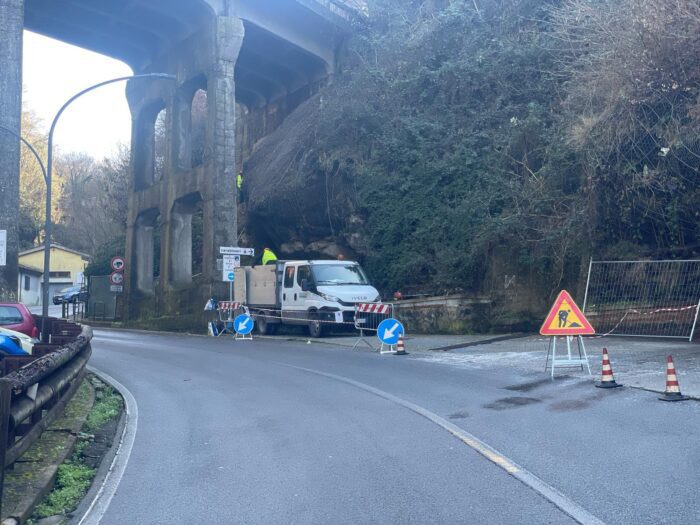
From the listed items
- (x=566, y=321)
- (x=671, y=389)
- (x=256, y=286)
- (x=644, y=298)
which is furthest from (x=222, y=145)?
(x=671, y=389)

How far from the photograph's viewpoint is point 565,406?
31.9ft

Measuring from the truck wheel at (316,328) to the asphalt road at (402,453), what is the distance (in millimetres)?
10138

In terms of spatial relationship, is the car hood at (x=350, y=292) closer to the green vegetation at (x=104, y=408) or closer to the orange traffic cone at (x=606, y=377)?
the green vegetation at (x=104, y=408)

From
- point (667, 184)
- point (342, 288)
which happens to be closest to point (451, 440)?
point (667, 184)

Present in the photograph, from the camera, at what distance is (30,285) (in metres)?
68.1

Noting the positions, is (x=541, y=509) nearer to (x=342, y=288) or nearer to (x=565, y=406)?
(x=565, y=406)

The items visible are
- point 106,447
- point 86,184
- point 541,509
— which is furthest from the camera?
point 86,184

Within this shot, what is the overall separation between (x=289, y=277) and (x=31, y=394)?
1820cm

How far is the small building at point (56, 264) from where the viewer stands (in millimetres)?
65750

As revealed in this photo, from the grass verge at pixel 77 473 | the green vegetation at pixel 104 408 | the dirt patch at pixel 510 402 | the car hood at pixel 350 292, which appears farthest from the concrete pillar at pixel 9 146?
the dirt patch at pixel 510 402

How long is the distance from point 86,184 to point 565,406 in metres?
60.7

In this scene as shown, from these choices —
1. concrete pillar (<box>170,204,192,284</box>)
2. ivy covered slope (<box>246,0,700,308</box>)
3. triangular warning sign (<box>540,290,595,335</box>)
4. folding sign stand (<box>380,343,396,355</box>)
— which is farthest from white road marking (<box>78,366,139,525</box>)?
concrete pillar (<box>170,204,192,284</box>)

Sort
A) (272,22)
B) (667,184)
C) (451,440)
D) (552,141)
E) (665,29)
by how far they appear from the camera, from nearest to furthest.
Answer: (451,440) < (665,29) < (667,184) < (552,141) < (272,22)

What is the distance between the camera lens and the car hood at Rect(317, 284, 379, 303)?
23094 mm
